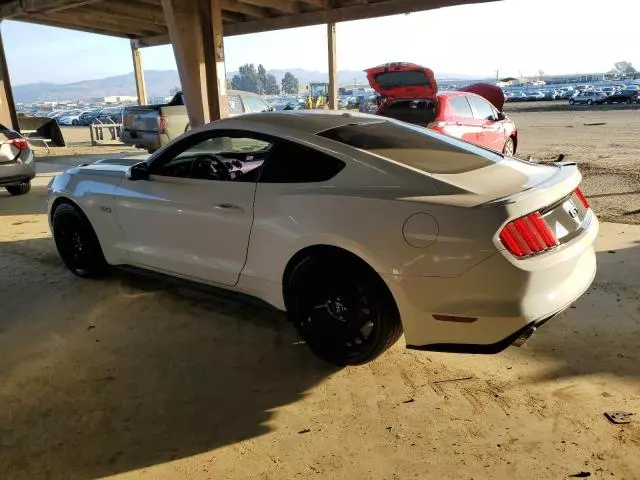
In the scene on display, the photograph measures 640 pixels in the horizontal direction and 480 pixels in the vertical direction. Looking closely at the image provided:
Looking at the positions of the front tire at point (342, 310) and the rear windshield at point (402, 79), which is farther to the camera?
the rear windshield at point (402, 79)

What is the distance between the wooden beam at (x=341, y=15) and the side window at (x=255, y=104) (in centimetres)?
244

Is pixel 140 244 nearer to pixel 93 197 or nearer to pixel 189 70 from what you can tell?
pixel 93 197

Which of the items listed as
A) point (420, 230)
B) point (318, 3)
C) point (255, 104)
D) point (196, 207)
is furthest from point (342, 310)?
point (318, 3)

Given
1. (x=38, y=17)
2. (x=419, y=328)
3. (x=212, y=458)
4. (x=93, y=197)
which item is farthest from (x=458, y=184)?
(x=38, y=17)

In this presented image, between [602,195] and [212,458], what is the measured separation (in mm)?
7168

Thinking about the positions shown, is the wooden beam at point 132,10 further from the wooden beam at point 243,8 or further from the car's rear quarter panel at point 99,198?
the car's rear quarter panel at point 99,198

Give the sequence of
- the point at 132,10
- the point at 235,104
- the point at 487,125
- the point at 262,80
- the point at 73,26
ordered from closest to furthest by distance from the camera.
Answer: the point at 487,125 < the point at 235,104 < the point at 132,10 < the point at 73,26 < the point at 262,80

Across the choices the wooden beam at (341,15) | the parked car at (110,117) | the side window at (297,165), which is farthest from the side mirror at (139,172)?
the parked car at (110,117)

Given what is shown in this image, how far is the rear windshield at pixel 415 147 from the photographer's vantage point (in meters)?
3.08

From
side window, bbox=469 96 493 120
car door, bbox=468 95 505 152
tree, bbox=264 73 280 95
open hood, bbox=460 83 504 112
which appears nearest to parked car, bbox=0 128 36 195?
car door, bbox=468 95 505 152

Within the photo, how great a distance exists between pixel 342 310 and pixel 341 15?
1214 cm

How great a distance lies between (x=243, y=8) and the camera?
13180 millimetres

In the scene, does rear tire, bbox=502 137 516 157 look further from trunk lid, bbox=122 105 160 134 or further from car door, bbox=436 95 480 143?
trunk lid, bbox=122 105 160 134

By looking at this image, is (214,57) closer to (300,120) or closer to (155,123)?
(155,123)
